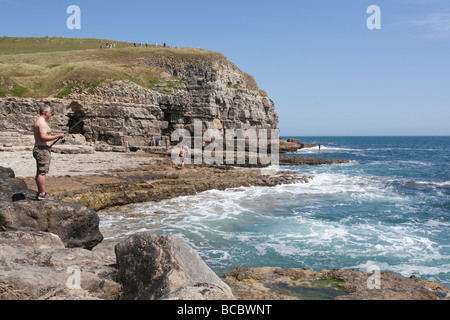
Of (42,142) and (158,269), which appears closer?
(158,269)

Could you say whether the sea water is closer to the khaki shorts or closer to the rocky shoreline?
the rocky shoreline

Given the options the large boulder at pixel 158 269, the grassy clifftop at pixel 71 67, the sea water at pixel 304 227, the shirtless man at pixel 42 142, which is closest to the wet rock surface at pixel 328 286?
the large boulder at pixel 158 269

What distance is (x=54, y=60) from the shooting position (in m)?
42.2

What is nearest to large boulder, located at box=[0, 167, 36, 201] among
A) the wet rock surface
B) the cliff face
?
the wet rock surface

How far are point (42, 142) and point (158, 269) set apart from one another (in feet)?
15.9

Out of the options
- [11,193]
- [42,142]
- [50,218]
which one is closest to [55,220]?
[50,218]

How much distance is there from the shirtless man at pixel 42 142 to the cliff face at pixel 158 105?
25500 millimetres

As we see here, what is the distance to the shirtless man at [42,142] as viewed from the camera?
22.9 feet

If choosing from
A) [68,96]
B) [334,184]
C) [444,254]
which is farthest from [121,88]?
[444,254]

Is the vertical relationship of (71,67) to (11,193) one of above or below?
above

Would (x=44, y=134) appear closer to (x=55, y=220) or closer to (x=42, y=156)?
(x=42, y=156)

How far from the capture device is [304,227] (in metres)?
12.5

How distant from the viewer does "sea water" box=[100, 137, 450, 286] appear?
895 cm

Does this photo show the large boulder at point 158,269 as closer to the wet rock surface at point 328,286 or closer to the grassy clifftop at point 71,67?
the wet rock surface at point 328,286
